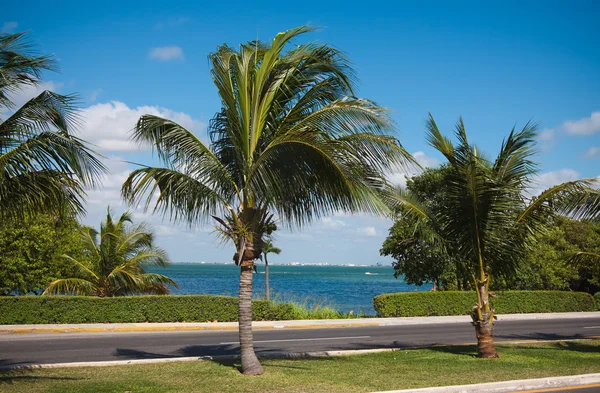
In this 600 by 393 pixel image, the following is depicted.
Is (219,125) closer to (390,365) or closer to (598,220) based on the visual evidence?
(390,365)

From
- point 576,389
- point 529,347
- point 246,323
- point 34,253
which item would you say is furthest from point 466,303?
point 34,253

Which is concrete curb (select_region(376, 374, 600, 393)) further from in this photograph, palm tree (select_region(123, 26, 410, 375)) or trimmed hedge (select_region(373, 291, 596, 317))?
trimmed hedge (select_region(373, 291, 596, 317))

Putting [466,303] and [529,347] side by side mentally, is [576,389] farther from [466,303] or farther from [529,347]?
[466,303]

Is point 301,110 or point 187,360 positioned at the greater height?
point 301,110

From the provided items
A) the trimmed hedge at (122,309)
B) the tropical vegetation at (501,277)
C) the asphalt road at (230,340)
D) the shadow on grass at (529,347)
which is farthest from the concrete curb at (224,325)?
the shadow on grass at (529,347)

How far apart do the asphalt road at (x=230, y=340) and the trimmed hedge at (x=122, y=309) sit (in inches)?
91.5

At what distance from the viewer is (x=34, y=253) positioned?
23422 millimetres

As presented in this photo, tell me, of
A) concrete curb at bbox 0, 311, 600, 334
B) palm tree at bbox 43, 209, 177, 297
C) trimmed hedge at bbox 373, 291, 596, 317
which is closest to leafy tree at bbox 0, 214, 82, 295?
palm tree at bbox 43, 209, 177, 297

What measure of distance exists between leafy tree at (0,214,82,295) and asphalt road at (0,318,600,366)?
640cm

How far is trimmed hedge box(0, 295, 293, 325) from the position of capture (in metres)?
19.5

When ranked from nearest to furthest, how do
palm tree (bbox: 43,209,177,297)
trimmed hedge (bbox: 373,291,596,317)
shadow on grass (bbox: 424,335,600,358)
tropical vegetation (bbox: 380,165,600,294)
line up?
shadow on grass (bbox: 424,335,600,358) < palm tree (bbox: 43,209,177,297) < trimmed hedge (bbox: 373,291,596,317) < tropical vegetation (bbox: 380,165,600,294)

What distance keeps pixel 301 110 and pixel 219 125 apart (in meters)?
1.70

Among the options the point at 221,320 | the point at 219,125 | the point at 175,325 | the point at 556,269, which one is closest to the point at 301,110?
the point at 219,125

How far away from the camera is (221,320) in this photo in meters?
21.6
